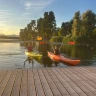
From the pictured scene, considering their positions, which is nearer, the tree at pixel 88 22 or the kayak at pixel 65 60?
the kayak at pixel 65 60

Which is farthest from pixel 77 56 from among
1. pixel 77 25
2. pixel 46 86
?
pixel 77 25

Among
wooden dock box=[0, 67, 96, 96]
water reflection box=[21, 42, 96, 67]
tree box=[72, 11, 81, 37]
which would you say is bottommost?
water reflection box=[21, 42, 96, 67]

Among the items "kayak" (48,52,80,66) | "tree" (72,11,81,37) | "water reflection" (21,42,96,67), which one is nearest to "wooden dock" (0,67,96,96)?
"kayak" (48,52,80,66)

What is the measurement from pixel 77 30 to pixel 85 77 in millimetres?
63763

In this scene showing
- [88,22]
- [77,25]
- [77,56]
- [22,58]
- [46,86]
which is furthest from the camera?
[88,22]

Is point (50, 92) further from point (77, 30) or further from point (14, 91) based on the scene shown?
point (77, 30)

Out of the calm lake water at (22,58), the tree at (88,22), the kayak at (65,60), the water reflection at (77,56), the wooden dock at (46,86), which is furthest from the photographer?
the tree at (88,22)

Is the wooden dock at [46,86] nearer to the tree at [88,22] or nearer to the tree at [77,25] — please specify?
the tree at [77,25]

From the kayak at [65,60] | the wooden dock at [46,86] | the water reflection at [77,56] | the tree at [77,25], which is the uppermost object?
the tree at [77,25]

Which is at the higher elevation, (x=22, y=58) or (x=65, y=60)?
(x=65, y=60)

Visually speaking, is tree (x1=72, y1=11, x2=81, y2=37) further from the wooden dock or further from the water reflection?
the wooden dock

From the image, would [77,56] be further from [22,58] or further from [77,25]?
[77,25]

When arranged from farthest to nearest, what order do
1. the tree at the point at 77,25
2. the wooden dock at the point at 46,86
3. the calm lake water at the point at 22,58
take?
the tree at the point at 77,25
the calm lake water at the point at 22,58
the wooden dock at the point at 46,86

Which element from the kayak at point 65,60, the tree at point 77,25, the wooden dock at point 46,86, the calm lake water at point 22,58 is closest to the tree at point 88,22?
the tree at point 77,25
